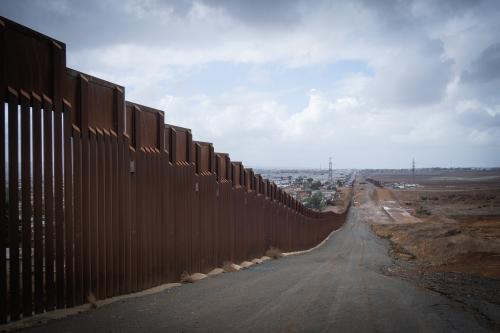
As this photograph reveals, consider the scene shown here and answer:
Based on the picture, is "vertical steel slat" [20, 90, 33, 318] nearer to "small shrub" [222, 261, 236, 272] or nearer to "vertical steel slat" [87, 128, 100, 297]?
"vertical steel slat" [87, 128, 100, 297]

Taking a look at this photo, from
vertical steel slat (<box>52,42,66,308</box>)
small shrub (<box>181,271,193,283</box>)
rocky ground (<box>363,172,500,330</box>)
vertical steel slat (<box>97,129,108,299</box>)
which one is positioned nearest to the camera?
vertical steel slat (<box>52,42,66,308</box>)

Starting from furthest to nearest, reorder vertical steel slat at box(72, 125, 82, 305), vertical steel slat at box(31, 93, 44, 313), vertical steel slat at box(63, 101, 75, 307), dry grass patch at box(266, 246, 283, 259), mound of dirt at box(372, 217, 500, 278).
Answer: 1. dry grass patch at box(266, 246, 283, 259)
2. mound of dirt at box(372, 217, 500, 278)
3. vertical steel slat at box(72, 125, 82, 305)
4. vertical steel slat at box(63, 101, 75, 307)
5. vertical steel slat at box(31, 93, 44, 313)

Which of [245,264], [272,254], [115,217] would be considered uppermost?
[115,217]

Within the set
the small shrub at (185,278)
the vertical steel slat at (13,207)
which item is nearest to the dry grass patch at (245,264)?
the small shrub at (185,278)

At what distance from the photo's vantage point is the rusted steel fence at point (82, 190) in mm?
6156

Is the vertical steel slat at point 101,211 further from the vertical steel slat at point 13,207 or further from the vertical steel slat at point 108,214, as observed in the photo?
the vertical steel slat at point 13,207

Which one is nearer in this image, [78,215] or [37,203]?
[37,203]

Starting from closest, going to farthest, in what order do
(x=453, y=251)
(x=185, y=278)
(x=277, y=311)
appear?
(x=277, y=311) < (x=185, y=278) < (x=453, y=251)

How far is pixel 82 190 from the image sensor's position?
23.9 ft

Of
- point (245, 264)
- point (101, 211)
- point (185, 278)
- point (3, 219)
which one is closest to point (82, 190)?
point (101, 211)

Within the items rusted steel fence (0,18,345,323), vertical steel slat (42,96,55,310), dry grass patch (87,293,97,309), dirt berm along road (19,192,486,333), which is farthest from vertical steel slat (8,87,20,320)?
dry grass patch (87,293,97,309)

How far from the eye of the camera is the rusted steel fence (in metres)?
6.16

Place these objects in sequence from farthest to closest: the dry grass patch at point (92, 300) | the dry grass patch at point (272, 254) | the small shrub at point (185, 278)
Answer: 1. the dry grass patch at point (272, 254)
2. the small shrub at point (185, 278)
3. the dry grass patch at point (92, 300)

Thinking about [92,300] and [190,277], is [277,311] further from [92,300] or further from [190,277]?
[190,277]
